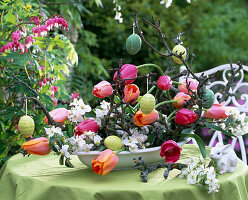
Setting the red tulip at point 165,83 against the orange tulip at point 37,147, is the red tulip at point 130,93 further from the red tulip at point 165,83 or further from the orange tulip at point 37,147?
the orange tulip at point 37,147

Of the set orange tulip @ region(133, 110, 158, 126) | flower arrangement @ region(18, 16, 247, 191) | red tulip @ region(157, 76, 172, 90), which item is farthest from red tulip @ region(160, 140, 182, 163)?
red tulip @ region(157, 76, 172, 90)

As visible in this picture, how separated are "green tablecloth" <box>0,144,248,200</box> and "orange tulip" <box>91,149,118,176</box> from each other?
0.05 m

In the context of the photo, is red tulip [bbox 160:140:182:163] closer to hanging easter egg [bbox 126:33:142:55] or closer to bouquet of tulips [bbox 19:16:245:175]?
bouquet of tulips [bbox 19:16:245:175]

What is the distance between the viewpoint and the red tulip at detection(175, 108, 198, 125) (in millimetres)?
1311

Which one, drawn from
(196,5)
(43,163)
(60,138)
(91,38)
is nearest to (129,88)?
(60,138)

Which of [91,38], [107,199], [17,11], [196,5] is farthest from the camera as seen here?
[196,5]

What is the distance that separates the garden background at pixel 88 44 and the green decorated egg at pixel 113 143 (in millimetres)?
340

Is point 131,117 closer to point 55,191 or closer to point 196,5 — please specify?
point 55,191

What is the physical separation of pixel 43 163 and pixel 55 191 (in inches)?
13.9

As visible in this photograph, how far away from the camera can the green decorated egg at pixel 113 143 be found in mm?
1290

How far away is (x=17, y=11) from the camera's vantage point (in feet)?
7.29

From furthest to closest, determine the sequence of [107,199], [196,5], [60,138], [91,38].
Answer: [196,5]
[91,38]
[60,138]
[107,199]

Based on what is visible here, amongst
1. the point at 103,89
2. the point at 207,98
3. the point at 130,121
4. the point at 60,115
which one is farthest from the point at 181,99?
the point at 60,115

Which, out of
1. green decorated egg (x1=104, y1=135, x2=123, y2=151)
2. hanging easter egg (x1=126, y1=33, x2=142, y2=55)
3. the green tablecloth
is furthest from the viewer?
hanging easter egg (x1=126, y1=33, x2=142, y2=55)
